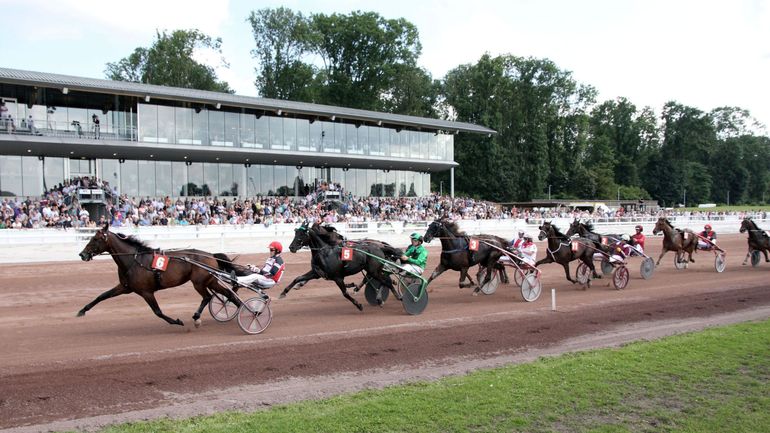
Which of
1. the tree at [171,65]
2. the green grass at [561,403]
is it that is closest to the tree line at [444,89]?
the tree at [171,65]

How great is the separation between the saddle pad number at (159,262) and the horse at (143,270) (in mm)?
53

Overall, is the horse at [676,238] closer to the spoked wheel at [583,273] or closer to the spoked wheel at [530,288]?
the spoked wheel at [583,273]

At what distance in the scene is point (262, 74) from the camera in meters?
58.2

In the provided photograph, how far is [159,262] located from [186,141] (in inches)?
932

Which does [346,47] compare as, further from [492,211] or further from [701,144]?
[701,144]

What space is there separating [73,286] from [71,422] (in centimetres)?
1063

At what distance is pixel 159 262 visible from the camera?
958cm

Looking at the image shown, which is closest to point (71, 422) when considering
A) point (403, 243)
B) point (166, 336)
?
point (166, 336)

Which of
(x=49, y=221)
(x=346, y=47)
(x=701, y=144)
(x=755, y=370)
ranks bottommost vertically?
(x=755, y=370)

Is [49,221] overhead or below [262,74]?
below

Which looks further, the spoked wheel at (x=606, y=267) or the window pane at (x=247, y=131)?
the window pane at (x=247, y=131)

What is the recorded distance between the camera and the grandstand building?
28.0 metres

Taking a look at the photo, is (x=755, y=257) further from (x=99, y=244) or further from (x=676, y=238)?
(x=99, y=244)

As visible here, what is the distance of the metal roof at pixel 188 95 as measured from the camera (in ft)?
88.7
